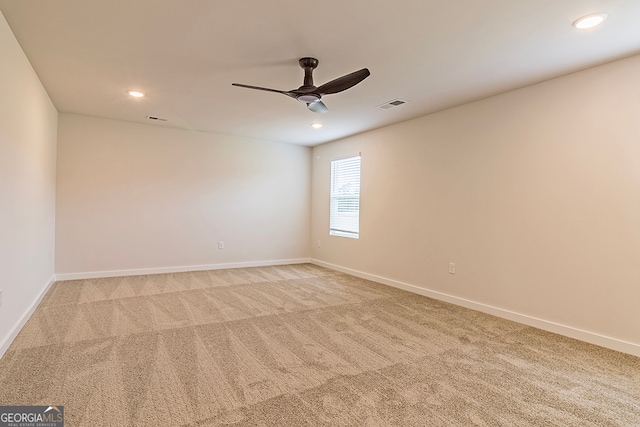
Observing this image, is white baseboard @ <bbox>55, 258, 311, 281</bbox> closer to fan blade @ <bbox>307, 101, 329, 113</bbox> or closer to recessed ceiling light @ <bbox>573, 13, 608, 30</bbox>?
fan blade @ <bbox>307, 101, 329, 113</bbox>

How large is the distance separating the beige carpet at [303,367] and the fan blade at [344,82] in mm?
2119

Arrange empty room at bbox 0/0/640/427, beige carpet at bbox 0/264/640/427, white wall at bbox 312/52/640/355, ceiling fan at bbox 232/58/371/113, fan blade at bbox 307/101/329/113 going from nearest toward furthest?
beige carpet at bbox 0/264/640/427
empty room at bbox 0/0/640/427
ceiling fan at bbox 232/58/371/113
white wall at bbox 312/52/640/355
fan blade at bbox 307/101/329/113

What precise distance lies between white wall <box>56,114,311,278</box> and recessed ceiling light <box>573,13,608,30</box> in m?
4.93

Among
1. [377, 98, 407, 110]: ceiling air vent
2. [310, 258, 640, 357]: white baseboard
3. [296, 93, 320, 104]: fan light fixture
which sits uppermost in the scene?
[377, 98, 407, 110]: ceiling air vent

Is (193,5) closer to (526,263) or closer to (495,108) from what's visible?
(495,108)

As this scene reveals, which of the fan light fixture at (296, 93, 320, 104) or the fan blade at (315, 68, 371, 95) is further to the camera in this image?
the fan light fixture at (296, 93, 320, 104)

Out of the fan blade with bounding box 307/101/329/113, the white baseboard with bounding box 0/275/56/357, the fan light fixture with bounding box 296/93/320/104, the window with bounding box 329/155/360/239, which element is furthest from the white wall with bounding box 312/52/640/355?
the white baseboard with bounding box 0/275/56/357

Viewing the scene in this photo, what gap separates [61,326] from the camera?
2.99 m

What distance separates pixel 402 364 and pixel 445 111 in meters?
3.15

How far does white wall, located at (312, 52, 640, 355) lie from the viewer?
8.98ft

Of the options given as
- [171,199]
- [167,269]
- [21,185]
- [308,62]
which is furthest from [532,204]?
[167,269]

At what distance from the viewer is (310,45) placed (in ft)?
8.48

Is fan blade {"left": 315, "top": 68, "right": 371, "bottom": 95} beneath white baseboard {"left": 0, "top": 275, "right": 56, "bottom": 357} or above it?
above

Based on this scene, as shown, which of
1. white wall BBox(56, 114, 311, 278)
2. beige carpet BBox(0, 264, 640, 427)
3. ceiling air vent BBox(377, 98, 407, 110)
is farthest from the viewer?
white wall BBox(56, 114, 311, 278)
